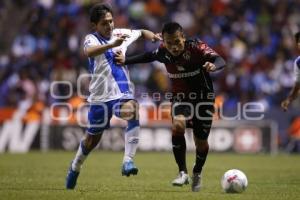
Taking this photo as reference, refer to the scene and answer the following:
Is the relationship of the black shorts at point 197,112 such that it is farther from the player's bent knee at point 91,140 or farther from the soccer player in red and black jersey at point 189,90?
the player's bent knee at point 91,140

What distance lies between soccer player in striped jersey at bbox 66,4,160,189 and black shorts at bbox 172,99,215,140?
60 cm

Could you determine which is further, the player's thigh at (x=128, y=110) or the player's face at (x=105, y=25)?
the player's thigh at (x=128, y=110)

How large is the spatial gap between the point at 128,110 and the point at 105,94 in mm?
398

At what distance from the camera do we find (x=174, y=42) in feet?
33.7

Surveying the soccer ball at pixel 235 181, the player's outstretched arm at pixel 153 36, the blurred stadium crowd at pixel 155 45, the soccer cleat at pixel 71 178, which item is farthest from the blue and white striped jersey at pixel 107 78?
the blurred stadium crowd at pixel 155 45

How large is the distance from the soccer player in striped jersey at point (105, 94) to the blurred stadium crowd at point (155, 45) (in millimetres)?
11632

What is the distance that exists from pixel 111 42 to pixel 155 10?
1642 centimetres

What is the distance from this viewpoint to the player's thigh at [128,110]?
34.4 feet

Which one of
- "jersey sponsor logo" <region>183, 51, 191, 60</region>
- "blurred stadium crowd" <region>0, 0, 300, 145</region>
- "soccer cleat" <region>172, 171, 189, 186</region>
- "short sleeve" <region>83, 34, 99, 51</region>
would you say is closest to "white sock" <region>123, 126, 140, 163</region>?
"soccer cleat" <region>172, 171, 189, 186</region>

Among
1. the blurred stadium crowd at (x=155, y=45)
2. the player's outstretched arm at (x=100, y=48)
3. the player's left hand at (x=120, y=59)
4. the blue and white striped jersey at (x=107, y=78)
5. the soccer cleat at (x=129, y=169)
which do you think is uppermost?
the blurred stadium crowd at (x=155, y=45)

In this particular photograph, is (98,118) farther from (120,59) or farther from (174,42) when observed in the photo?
(174,42)

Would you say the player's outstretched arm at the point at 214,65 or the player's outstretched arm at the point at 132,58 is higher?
the player's outstretched arm at the point at 132,58

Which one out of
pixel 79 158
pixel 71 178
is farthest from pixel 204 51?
pixel 71 178

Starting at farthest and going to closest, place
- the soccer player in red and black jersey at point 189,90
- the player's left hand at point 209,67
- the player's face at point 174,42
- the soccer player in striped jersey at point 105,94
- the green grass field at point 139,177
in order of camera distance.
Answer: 1. the soccer player in red and black jersey at point 189,90
2. the soccer player in striped jersey at point 105,94
3. the player's face at point 174,42
4. the green grass field at point 139,177
5. the player's left hand at point 209,67
